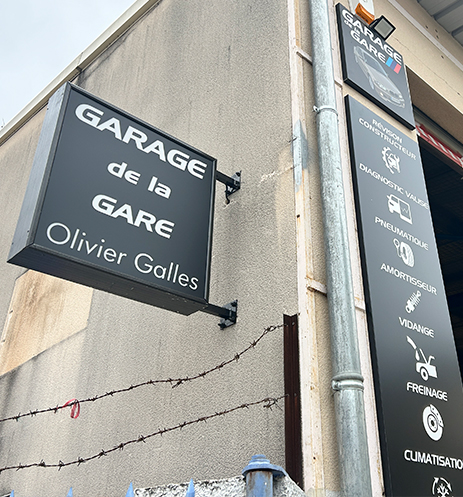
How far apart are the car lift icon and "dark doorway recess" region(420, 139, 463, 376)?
304cm

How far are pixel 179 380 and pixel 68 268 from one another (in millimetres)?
1178

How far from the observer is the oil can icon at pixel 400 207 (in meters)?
3.88

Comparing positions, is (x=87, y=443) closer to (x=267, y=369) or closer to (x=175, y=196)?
(x=267, y=369)

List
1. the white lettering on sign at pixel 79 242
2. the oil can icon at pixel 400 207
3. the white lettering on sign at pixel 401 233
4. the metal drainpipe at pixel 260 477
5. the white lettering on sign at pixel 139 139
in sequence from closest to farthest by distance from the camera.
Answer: the metal drainpipe at pixel 260 477 < the white lettering on sign at pixel 79 242 < the white lettering on sign at pixel 139 139 < the white lettering on sign at pixel 401 233 < the oil can icon at pixel 400 207

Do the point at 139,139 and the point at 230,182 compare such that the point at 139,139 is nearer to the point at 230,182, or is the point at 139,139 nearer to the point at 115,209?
the point at 115,209

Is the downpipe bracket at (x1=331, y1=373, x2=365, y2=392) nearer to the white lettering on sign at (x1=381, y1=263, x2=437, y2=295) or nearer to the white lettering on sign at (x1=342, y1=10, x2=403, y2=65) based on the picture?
the white lettering on sign at (x1=381, y1=263, x2=437, y2=295)

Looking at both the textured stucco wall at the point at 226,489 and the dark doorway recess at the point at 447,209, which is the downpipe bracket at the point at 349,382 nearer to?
the textured stucco wall at the point at 226,489

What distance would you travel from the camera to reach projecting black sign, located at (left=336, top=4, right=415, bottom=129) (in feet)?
14.2

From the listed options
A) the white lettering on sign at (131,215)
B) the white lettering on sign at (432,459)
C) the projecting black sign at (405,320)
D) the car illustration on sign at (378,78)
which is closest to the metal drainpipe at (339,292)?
the projecting black sign at (405,320)

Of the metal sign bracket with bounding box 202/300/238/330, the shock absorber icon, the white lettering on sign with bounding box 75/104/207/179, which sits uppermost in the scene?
the white lettering on sign with bounding box 75/104/207/179

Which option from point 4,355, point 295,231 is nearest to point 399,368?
point 295,231

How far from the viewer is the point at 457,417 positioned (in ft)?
11.0

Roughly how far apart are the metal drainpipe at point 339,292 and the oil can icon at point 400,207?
623 mm

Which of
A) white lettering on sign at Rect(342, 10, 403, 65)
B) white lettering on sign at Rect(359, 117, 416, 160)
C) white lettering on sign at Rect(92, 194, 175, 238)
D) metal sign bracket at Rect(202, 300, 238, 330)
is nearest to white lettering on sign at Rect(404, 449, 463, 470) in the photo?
metal sign bracket at Rect(202, 300, 238, 330)
